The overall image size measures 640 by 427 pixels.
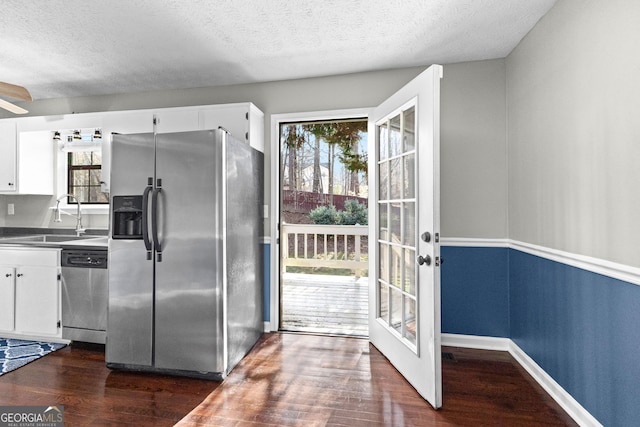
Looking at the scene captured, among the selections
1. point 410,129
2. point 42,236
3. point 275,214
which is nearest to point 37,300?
point 42,236

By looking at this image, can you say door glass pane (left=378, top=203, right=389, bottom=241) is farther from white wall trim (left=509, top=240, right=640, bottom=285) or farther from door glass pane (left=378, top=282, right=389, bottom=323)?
white wall trim (left=509, top=240, right=640, bottom=285)

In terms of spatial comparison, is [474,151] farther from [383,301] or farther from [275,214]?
[275,214]

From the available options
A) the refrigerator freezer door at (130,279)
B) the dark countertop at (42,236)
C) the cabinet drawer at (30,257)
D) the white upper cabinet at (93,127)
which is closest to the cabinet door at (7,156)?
the white upper cabinet at (93,127)

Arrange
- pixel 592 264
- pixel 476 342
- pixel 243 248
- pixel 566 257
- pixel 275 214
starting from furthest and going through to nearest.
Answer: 1. pixel 275 214
2. pixel 476 342
3. pixel 243 248
4. pixel 566 257
5. pixel 592 264

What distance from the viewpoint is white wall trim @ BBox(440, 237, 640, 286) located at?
5.24 feet

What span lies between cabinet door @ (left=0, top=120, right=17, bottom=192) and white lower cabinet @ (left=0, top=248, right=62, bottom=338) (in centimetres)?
81

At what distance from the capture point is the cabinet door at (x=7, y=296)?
10.7 ft

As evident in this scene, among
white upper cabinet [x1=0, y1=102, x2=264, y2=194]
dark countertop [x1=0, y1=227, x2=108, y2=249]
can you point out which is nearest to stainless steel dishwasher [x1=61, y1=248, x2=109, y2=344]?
dark countertop [x1=0, y1=227, x2=108, y2=249]

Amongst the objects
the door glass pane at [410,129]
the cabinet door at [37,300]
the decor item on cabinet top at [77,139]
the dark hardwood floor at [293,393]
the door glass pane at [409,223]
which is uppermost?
the decor item on cabinet top at [77,139]

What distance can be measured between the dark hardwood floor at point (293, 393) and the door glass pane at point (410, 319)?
0.31 metres

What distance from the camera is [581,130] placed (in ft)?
6.42

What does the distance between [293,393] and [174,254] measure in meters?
1.26

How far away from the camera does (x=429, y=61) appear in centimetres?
308

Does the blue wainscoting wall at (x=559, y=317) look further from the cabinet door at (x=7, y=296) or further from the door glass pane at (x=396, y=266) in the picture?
the cabinet door at (x=7, y=296)
